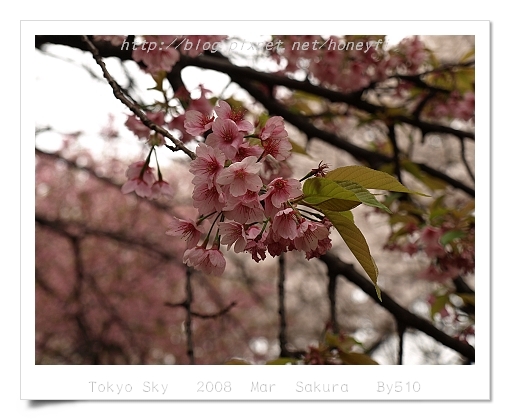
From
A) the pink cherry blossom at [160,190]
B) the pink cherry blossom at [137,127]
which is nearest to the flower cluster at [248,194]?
the pink cherry blossom at [160,190]

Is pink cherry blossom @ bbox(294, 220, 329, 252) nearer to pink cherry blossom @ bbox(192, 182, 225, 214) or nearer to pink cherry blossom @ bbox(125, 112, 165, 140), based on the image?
pink cherry blossom @ bbox(192, 182, 225, 214)

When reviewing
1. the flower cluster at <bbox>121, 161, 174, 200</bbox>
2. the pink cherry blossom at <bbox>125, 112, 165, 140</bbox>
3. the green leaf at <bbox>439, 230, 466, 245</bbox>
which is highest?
the pink cherry blossom at <bbox>125, 112, 165, 140</bbox>

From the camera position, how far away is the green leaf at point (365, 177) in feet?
2.45

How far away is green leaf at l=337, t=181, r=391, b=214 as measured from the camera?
688 millimetres

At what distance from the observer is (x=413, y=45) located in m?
1.88

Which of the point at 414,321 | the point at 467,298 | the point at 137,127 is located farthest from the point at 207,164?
the point at 467,298

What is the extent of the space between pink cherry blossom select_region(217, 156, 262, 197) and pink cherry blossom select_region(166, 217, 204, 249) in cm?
19

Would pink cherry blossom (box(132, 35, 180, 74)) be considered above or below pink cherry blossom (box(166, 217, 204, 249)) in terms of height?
above

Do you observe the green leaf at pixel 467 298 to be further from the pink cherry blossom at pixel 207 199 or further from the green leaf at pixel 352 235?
the pink cherry blossom at pixel 207 199

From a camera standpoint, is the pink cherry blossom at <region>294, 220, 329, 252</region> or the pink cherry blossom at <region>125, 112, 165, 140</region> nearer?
the pink cherry blossom at <region>294, 220, 329, 252</region>

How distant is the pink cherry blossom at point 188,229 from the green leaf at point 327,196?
8.1 inches

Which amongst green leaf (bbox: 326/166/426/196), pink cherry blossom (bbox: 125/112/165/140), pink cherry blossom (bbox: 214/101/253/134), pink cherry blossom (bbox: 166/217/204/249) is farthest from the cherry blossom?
green leaf (bbox: 326/166/426/196)
